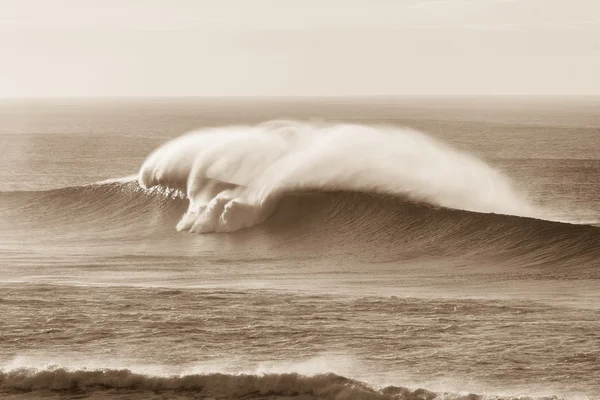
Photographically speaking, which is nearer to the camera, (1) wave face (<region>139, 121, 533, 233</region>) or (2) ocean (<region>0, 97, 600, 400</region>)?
(2) ocean (<region>0, 97, 600, 400</region>)

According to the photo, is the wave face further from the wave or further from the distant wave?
the wave

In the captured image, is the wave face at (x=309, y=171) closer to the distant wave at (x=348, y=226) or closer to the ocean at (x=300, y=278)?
the ocean at (x=300, y=278)

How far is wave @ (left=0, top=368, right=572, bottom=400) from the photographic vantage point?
1266 cm

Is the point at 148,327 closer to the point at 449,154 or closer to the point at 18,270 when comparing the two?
the point at 18,270

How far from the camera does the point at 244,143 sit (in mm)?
30969

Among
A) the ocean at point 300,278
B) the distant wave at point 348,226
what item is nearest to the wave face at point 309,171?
the ocean at point 300,278

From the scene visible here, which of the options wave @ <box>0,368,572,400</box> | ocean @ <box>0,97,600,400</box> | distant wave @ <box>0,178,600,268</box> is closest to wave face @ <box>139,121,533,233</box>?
ocean @ <box>0,97,600,400</box>

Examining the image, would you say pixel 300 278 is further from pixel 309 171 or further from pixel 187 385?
pixel 309 171

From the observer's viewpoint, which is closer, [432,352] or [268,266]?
[432,352]

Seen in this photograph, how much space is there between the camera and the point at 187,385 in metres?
13.1

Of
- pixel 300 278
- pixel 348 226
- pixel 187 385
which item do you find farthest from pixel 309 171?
pixel 187 385

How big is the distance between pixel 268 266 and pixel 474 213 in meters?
5.16

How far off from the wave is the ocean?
0.08ft

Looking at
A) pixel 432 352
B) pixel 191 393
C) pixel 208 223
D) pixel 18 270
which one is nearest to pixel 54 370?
pixel 191 393
